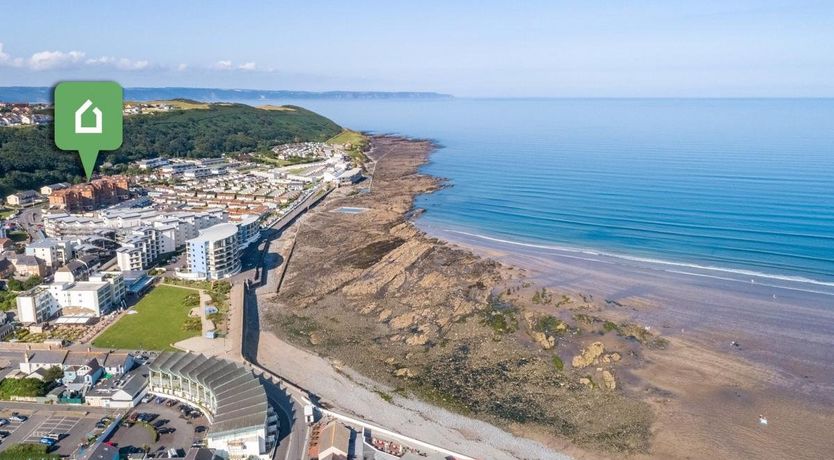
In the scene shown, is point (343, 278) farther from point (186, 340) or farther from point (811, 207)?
point (811, 207)

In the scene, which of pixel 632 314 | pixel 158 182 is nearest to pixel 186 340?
pixel 632 314

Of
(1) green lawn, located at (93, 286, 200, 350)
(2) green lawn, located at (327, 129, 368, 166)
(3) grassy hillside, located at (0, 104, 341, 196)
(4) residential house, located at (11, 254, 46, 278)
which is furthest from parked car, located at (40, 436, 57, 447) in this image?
(2) green lawn, located at (327, 129, 368, 166)

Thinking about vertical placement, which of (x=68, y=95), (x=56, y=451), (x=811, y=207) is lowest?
(x=56, y=451)

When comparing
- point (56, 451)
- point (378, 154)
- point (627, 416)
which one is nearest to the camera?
point (56, 451)

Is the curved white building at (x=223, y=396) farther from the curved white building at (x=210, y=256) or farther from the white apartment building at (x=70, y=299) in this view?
the curved white building at (x=210, y=256)

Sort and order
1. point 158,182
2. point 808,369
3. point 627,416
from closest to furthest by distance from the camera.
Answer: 1. point 627,416
2. point 808,369
3. point 158,182

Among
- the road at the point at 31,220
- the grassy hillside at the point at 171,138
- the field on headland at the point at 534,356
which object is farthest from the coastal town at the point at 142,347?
the grassy hillside at the point at 171,138

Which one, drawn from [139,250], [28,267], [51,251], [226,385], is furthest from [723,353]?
[28,267]
